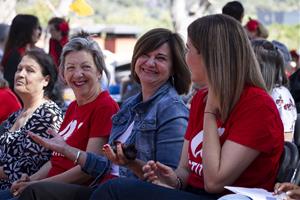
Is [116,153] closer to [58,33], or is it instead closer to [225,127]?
[225,127]

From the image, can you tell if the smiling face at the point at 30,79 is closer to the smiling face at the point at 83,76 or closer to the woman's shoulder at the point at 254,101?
the smiling face at the point at 83,76

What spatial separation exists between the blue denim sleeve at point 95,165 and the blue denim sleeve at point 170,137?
1.33ft

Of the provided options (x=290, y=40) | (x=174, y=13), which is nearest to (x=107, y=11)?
(x=290, y=40)

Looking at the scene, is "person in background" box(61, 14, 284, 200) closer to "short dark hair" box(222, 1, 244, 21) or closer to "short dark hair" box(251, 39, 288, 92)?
"short dark hair" box(251, 39, 288, 92)

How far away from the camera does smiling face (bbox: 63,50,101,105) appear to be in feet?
15.5

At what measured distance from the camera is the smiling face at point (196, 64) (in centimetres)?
375

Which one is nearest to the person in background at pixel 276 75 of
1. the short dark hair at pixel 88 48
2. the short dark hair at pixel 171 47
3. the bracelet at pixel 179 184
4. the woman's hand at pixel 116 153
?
the short dark hair at pixel 171 47

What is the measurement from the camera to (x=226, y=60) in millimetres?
3637

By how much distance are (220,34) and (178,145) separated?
778 mm

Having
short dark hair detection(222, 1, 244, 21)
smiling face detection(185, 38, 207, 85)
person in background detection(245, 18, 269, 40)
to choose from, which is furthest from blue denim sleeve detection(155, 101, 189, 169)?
person in background detection(245, 18, 269, 40)

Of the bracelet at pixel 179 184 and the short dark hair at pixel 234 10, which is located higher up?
the short dark hair at pixel 234 10

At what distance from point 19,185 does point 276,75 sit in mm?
2009

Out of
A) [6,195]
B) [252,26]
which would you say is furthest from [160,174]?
[252,26]

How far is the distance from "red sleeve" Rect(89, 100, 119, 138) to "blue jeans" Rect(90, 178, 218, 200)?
0.93m
